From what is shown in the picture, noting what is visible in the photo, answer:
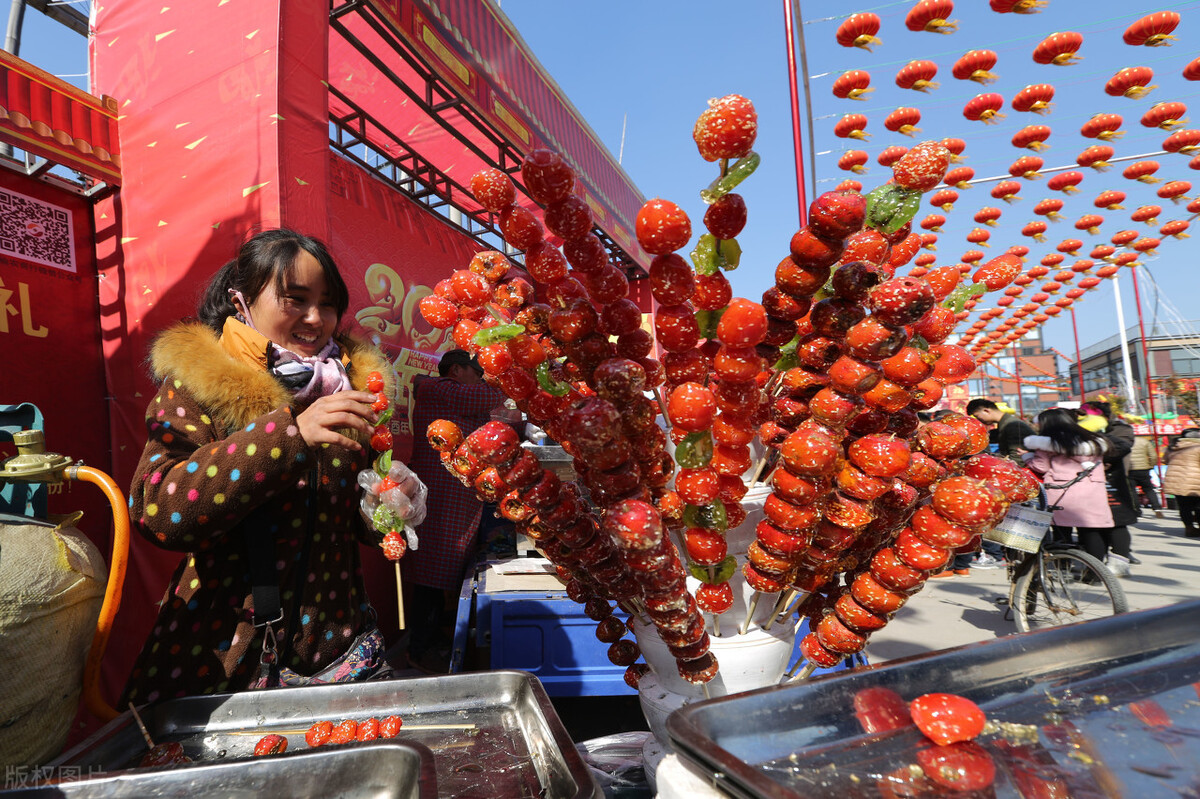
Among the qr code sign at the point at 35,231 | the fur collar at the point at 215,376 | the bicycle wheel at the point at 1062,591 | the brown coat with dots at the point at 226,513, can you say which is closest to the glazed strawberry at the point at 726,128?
the brown coat with dots at the point at 226,513

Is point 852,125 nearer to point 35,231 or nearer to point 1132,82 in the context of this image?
point 1132,82

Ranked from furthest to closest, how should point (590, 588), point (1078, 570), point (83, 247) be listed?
point (1078, 570)
point (83, 247)
point (590, 588)

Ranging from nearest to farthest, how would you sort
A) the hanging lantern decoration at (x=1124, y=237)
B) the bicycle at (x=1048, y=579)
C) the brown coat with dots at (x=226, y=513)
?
1. the brown coat with dots at (x=226, y=513)
2. the bicycle at (x=1048, y=579)
3. the hanging lantern decoration at (x=1124, y=237)

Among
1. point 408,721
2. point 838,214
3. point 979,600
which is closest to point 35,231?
point 408,721

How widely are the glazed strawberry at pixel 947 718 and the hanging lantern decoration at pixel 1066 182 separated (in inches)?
463

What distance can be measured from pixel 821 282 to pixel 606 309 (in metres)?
0.29

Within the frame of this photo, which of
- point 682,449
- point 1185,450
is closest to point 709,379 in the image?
point 682,449

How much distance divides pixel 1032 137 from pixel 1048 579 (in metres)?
6.50

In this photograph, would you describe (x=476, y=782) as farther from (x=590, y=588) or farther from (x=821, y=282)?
(x=821, y=282)

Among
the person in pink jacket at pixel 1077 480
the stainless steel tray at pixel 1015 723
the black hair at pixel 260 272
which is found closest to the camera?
the stainless steel tray at pixel 1015 723

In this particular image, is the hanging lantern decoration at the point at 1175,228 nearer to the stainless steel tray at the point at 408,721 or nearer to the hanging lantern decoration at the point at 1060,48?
the hanging lantern decoration at the point at 1060,48

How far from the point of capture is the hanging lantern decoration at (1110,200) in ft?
31.4

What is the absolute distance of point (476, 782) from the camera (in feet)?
2.71

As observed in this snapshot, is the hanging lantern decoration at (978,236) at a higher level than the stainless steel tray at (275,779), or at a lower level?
higher
